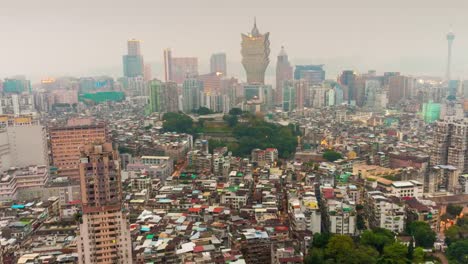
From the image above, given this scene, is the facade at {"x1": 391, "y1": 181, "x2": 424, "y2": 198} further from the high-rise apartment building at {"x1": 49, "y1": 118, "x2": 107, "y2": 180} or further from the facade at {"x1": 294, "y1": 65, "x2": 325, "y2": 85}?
the facade at {"x1": 294, "y1": 65, "x2": 325, "y2": 85}

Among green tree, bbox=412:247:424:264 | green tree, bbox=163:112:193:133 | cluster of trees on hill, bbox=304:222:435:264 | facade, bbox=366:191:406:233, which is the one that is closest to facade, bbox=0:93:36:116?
green tree, bbox=163:112:193:133

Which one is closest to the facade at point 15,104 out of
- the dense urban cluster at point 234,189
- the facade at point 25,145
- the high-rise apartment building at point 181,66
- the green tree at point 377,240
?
the dense urban cluster at point 234,189

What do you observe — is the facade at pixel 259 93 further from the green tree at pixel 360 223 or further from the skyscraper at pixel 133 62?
the green tree at pixel 360 223

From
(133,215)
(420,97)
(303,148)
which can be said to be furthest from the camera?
(420,97)

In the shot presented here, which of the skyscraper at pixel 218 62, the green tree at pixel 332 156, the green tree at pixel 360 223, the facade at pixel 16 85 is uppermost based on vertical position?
the skyscraper at pixel 218 62

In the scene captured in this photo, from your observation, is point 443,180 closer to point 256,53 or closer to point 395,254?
point 395,254

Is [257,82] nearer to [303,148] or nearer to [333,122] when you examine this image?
[333,122]

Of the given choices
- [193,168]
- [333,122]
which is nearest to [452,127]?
[193,168]
